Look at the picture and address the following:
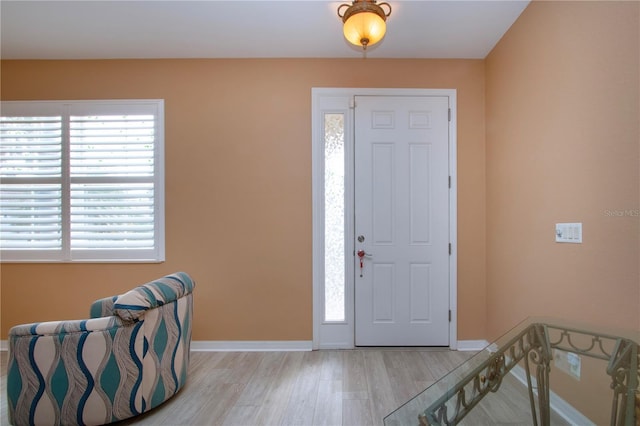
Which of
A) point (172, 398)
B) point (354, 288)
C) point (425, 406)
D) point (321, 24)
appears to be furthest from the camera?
point (354, 288)

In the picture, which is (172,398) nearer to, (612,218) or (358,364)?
(358,364)

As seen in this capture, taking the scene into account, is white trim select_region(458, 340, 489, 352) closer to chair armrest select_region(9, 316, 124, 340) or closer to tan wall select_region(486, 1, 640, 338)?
tan wall select_region(486, 1, 640, 338)

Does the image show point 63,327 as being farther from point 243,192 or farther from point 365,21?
point 365,21

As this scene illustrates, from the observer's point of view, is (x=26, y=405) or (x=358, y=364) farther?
(x=358, y=364)

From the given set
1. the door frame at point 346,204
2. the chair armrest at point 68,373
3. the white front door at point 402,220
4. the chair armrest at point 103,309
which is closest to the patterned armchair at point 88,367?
the chair armrest at point 68,373

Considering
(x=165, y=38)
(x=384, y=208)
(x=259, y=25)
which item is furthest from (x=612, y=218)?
(x=165, y=38)

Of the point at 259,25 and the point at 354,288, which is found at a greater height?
the point at 259,25

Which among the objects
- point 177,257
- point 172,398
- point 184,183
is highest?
point 184,183

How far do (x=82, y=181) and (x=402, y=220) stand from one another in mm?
3283

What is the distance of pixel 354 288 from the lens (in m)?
3.17

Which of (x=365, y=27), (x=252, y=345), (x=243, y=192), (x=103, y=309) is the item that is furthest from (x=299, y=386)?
(x=365, y=27)

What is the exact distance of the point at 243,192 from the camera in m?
3.22

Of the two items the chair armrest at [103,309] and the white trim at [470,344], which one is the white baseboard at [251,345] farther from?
the white trim at [470,344]

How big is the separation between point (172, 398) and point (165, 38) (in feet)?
9.94
